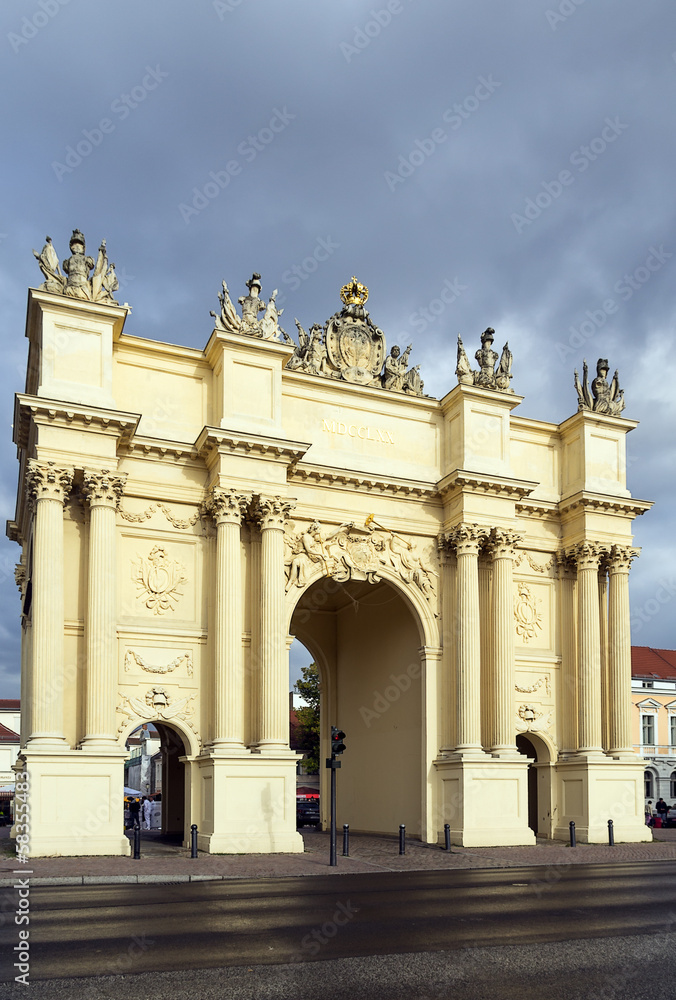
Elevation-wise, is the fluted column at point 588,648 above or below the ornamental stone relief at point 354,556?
below

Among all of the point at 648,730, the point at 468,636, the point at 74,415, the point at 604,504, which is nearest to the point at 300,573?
the point at 468,636

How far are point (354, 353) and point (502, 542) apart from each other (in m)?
7.70

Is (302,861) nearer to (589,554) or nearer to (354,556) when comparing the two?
(354,556)

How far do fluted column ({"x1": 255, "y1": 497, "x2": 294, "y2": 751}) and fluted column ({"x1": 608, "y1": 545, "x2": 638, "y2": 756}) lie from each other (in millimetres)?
11994

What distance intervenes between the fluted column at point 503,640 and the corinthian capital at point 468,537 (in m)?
0.54

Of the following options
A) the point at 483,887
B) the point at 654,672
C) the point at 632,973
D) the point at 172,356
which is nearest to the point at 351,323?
the point at 172,356

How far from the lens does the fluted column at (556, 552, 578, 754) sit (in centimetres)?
3216

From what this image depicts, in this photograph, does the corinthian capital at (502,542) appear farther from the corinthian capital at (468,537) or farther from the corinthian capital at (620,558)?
the corinthian capital at (620,558)

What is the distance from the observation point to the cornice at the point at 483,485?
97.8 ft

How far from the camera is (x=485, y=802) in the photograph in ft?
92.2

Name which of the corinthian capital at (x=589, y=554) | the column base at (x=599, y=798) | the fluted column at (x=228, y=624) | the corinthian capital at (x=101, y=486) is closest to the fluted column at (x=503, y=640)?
the corinthian capital at (x=589, y=554)

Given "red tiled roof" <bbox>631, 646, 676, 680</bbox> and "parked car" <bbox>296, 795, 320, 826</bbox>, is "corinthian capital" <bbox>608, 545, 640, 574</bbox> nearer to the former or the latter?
"parked car" <bbox>296, 795, 320, 826</bbox>

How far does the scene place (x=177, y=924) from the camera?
11.8m

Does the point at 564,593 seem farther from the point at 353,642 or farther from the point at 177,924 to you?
the point at 177,924
